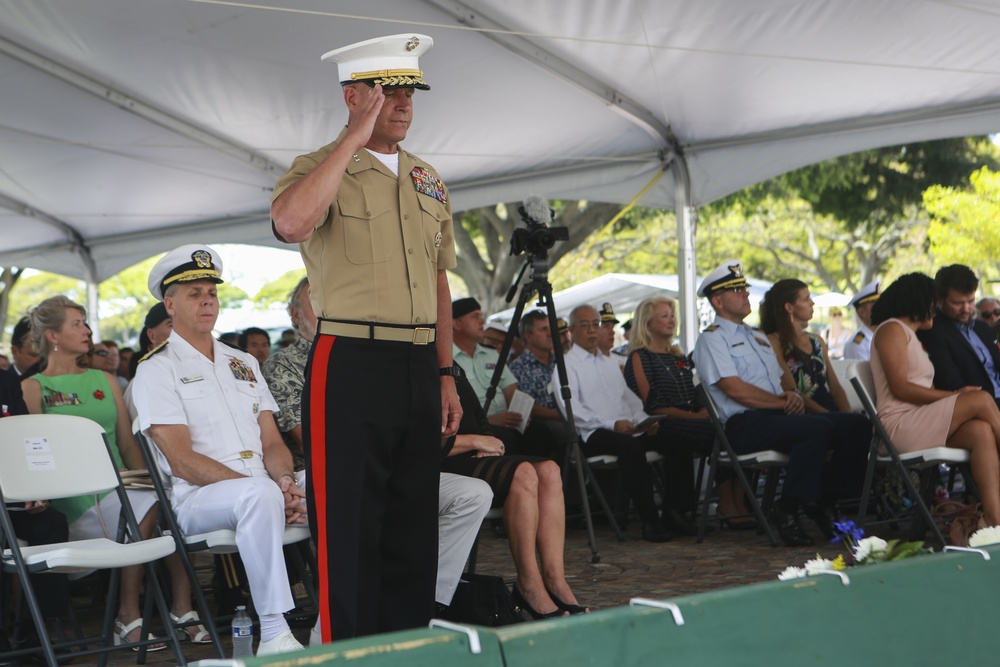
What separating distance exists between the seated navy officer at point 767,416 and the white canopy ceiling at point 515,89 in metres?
1.55

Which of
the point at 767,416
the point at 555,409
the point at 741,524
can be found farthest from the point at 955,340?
the point at 555,409

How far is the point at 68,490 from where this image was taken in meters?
3.84

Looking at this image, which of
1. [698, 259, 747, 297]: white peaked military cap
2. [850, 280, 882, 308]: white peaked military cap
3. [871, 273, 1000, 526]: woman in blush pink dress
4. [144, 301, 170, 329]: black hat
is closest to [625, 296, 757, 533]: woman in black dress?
[698, 259, 747, 297]: white peaked military cap

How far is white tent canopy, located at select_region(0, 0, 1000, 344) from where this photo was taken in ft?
21.6

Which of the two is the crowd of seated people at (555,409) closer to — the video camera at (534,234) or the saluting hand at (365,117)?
the video camera at (534,234)

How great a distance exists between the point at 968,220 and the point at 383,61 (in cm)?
2185

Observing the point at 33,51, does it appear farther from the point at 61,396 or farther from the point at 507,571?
the point at 507,571

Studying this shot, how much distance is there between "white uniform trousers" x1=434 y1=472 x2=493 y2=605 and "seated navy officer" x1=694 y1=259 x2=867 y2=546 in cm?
243

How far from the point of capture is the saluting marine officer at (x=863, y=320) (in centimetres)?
842

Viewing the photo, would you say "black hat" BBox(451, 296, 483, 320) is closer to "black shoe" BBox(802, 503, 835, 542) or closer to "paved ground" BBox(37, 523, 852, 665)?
"paved ground" BBox(37, 523, 852, 665)

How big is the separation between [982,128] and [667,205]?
247 cm

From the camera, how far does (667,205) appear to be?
8859 millimetres

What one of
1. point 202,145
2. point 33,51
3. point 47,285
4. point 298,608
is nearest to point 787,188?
point 202,145

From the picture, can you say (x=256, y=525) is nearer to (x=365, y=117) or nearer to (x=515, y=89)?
(x=365, y=117)
